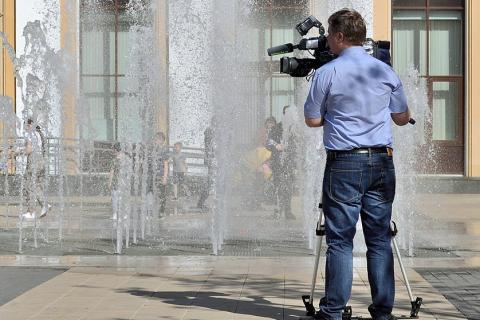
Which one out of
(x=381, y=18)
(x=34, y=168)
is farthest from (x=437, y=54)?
(x=34, y=168)

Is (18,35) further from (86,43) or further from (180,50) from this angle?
(180,50)

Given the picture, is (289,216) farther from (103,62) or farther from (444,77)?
(103,62)

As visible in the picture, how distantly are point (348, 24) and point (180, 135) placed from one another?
1858 centimetres

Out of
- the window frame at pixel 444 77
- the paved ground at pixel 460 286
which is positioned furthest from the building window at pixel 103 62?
the paved ground at pixel 460 286

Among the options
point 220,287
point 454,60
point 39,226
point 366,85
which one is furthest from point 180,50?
point 366,85

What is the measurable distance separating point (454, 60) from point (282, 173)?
10.7m

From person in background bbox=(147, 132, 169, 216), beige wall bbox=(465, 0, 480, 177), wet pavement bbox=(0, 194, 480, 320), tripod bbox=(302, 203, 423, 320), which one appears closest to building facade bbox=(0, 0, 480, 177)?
beige wall bbox=(465, 0, 480, 177)

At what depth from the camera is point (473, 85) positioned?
26766 mm

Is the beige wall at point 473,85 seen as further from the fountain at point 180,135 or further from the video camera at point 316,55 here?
the video camera at point 316,55

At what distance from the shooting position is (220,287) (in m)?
8.82

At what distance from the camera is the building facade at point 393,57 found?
26.9 m

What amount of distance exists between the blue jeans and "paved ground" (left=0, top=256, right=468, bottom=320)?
0.77 meters

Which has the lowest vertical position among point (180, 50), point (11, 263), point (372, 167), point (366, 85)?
point (11, 263)

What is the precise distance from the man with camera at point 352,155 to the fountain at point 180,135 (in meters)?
5.09
